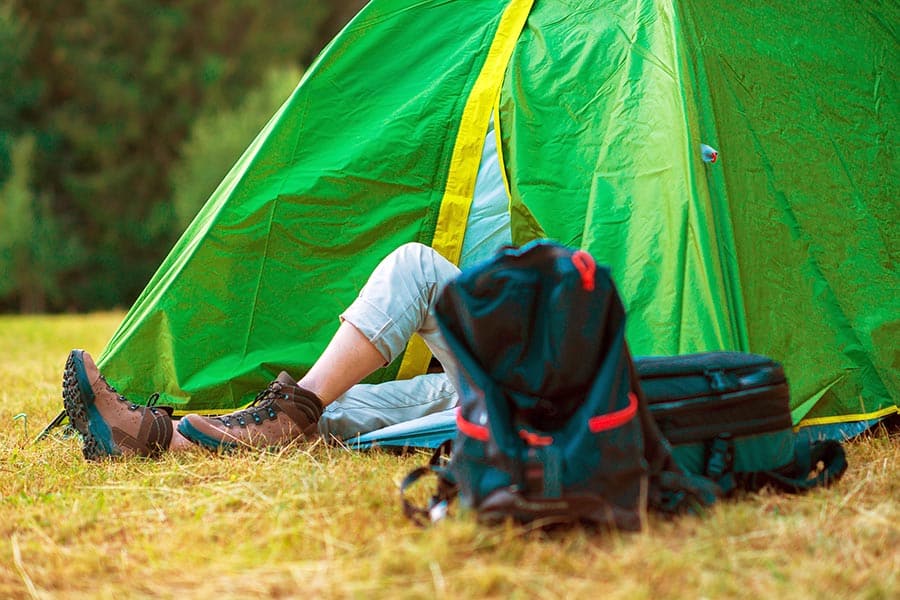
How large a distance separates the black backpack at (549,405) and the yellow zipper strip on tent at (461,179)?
0.97 metres

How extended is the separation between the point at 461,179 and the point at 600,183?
0.42 meters

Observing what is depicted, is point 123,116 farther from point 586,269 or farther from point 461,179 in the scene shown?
Answer: point 586,269

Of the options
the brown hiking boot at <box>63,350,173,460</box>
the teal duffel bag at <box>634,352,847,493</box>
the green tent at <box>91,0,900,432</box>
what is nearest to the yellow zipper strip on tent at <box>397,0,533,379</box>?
the green tent at <box>91,0,900,432</box>

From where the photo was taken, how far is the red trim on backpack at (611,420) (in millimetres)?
1499

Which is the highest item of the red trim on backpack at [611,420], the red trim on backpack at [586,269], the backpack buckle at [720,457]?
the red trim on backpack at [586,269]

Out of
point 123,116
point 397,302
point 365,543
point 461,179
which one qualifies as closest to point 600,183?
point 461,179

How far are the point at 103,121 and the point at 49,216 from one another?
1924 mm

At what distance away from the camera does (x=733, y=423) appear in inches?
70.5

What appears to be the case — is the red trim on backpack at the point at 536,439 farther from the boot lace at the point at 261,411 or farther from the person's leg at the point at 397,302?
the boot lace at the point at 261,411

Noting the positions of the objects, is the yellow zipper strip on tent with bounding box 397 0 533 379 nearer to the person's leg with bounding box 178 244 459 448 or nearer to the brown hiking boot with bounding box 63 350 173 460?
the person's leg with bounding box 178 244 459 448

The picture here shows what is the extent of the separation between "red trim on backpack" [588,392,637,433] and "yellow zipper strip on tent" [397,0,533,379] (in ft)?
3.62

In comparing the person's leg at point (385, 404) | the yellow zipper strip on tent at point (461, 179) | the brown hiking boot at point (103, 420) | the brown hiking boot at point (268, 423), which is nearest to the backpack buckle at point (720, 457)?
the person's leg at point (385, 404)

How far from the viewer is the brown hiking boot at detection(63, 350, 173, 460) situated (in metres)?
2.14

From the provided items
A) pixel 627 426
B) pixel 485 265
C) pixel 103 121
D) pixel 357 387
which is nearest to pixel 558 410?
pixel 627 426
